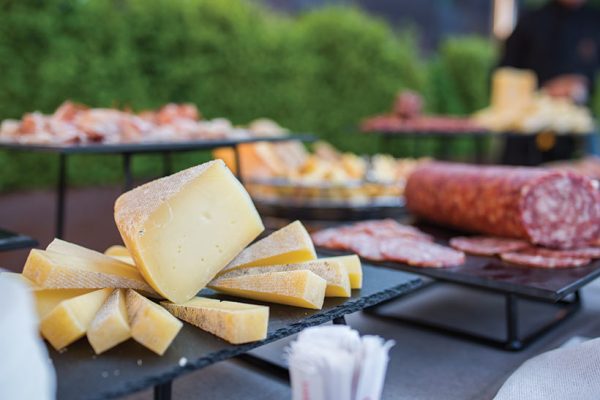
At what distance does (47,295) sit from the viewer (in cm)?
118

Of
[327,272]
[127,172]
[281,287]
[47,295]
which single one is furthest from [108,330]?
[127,172]

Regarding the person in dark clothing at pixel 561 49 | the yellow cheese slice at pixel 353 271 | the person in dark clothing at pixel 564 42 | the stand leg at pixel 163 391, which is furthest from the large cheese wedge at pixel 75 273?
the person in dark clothing at pixel 564 42

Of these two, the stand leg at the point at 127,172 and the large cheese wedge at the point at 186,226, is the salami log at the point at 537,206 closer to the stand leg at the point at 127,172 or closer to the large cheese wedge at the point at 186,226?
the large cheese wedge at the point at 186,226

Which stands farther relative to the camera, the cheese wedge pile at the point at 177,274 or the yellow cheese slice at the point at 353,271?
the yellow cheese slice at the point at 353,271

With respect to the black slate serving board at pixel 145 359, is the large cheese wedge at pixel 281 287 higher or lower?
higher

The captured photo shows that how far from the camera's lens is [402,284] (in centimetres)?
150

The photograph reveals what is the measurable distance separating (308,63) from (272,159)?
259 centimetres

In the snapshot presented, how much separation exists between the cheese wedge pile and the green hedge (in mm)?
2805

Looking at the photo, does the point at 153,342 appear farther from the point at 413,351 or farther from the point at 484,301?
the point at 484,301

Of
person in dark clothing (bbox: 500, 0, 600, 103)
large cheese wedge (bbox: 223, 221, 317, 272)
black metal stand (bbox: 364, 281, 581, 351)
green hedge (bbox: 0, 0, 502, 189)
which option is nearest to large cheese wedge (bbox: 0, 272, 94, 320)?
large cheese wedge (bbox: 223, 221, 317, 272)

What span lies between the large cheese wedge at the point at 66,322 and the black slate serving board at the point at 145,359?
2cm

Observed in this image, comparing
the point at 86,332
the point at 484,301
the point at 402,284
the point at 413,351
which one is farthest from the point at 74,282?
the point at 484,301

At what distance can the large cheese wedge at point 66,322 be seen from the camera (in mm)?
1088

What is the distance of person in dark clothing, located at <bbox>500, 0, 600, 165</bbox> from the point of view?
5277 millimetres
